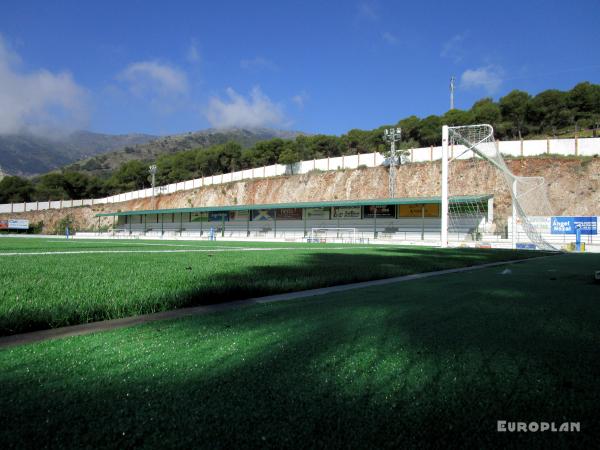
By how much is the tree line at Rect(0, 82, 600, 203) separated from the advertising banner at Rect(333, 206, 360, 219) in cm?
1917

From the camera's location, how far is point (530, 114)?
59.4m

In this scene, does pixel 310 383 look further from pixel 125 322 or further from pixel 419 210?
pixel 419 210

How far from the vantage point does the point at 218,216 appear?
175ft

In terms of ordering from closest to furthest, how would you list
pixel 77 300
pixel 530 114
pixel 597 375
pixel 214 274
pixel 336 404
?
pixel 336 404 → pixel 597 375 → pixel 77 300 → pixel 214 274 → pixel 530 114

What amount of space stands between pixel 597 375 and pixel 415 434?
1.52 meters

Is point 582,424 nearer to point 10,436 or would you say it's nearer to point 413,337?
point 413,337

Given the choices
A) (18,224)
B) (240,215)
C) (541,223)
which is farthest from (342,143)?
(18,224)

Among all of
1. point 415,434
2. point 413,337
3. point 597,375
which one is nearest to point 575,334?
point 597,375

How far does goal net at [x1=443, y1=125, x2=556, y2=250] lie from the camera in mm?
26509

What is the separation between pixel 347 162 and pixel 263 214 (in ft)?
55.1

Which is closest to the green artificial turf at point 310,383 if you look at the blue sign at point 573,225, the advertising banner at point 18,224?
the blue sign at point 573,225

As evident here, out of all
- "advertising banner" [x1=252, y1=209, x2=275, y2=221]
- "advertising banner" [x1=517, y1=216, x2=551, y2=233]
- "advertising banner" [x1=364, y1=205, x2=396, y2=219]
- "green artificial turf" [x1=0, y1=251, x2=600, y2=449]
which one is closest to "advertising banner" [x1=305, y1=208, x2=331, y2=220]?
"advertising banner" [x1=364, y1=205, x2=396, y2=219]

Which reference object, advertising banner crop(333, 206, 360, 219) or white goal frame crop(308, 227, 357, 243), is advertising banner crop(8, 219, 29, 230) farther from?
advertising banner crop(333, 206, 360, 219)

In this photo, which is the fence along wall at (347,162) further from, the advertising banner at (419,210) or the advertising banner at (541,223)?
the advertising banner at (541,223)
